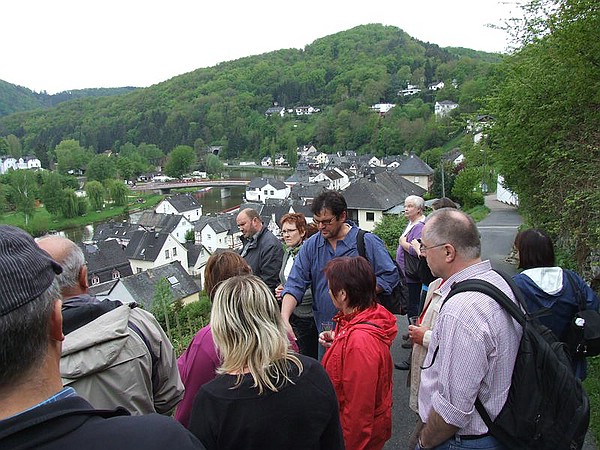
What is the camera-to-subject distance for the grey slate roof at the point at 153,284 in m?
24.6

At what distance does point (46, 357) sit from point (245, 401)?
37.5 inches

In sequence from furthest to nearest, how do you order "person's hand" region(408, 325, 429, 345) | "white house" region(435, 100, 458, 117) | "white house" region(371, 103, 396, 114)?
"white house" region(371, 103, 396, 114), "white house" region(435, 100, 458, 117), "person's hand" region(408, 325, 429, 345)

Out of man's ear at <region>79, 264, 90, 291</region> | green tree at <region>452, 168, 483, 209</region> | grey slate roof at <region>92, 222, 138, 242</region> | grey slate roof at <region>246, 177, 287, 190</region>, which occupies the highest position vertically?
man's ear at <region>79, 264, 90, 291</region>

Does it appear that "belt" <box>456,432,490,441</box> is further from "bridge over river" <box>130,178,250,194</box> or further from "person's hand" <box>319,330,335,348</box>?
"bridge over river" <box>130,178,250,194</box>

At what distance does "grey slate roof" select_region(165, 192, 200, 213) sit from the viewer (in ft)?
190

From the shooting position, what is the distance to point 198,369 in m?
2.40

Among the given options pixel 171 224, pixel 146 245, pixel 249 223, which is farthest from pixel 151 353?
pixel 171 224

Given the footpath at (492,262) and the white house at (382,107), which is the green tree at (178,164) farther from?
the footpath at (492,262)

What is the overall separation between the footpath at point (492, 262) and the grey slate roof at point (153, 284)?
15.7 metres

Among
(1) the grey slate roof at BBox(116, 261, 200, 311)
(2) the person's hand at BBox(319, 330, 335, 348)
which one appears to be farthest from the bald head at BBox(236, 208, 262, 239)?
(1) the grey slate roof at BBox(116, 261, 200, 311)

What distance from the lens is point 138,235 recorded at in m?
38.7

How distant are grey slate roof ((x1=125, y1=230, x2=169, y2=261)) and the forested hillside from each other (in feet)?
182

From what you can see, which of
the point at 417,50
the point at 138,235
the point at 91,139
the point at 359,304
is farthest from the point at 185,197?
the point at 417,50

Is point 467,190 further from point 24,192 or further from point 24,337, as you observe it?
point 24,192
